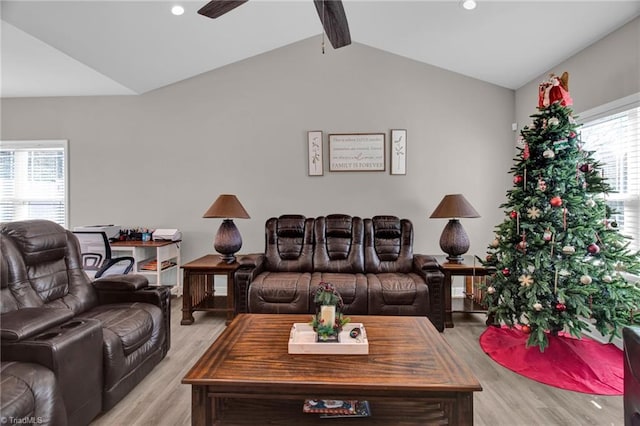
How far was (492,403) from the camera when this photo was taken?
215cm

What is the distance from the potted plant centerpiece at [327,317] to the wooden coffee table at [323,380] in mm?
151

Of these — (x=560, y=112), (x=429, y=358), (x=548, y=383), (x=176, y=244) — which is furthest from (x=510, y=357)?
(x=176, y=244)

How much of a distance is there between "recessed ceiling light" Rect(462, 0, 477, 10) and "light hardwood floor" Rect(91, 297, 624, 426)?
306cm

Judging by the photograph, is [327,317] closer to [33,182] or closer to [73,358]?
[73,358]

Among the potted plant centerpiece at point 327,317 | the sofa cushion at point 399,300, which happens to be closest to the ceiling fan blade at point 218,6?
the potted plant centerpiece at point 327,317

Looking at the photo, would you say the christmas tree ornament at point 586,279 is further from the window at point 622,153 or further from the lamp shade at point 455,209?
the lamp shade at point 455,209

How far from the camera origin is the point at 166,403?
2133mm

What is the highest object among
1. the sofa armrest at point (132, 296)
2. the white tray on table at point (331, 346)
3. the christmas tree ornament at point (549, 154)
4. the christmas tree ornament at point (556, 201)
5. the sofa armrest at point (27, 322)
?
the christmas tree ornament at point (549, 154)

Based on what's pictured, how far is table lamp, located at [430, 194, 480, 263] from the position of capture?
371cm

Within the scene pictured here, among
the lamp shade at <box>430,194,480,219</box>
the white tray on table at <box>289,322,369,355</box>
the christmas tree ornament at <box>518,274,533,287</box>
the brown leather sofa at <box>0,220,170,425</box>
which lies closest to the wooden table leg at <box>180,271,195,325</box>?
the brown leather sofa at <box>0,220,170,425</box>

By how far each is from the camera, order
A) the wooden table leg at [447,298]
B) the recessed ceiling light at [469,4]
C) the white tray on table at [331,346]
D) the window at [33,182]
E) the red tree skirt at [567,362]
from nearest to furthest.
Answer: the white tray on table at [331,346], the red tree skirt at [567,362], the recessed ceiling light at [469,4], the wooden table leg at [447,298], the window at [33,182]

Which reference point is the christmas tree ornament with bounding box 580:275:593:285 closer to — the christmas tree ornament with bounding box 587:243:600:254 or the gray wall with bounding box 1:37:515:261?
the christmas tree ornament with bounding box 587:243:600:254

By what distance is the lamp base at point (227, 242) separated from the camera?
3.81 m

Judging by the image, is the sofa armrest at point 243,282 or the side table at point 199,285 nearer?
the sofa armrest at point 243,282
